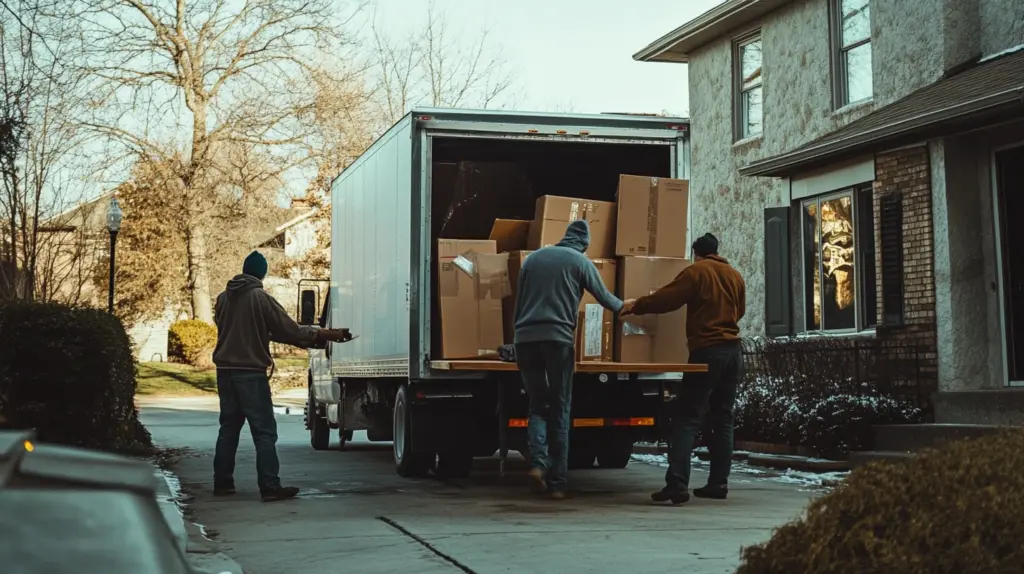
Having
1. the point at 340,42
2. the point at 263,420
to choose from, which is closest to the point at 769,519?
the point at 263,420

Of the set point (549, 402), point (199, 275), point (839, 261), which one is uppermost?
point (199, 275)

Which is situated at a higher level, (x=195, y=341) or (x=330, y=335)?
(x=195, y=341)

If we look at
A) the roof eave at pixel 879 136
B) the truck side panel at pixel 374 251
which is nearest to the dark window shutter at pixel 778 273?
the roof eave at pixel 879 136

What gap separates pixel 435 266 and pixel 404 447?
165 cm

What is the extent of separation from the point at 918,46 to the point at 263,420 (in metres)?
10.2

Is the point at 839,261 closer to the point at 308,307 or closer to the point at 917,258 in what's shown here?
the point at 917,258

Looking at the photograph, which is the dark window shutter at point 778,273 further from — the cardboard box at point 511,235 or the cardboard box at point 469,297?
the cardboard box at point 469,297

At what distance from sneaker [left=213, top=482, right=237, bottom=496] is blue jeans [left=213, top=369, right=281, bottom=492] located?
0.28 metres

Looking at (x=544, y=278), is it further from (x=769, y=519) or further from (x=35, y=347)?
(x=35, y=347)

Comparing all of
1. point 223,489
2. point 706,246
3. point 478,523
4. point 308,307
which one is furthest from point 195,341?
point 478,523

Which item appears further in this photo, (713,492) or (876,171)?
(876,171)

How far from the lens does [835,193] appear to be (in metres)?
16.4

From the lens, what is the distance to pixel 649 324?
413 inches

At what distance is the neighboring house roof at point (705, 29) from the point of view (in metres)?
19.4
